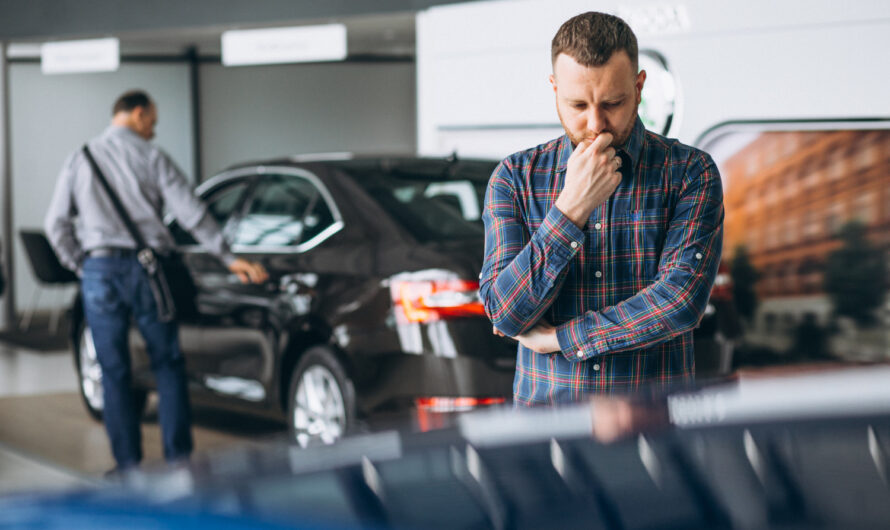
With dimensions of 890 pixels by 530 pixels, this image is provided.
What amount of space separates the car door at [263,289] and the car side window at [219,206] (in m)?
0.24

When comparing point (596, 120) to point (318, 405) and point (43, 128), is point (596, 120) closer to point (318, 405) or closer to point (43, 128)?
point (318, 405)

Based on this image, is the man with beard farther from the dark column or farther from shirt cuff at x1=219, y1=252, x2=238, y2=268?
the dark column

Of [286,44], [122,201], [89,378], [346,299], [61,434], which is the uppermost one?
[286,44]

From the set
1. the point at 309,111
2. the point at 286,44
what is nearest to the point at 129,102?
the point at 286,44

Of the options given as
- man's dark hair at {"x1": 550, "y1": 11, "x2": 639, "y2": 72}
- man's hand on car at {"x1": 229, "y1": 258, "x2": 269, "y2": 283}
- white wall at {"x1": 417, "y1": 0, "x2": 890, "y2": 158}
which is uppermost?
white wall at {"x1": 417, "y1": 0, "x2": 890, "y2": 158}

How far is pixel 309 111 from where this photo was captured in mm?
18312

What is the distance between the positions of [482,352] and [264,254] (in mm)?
1633

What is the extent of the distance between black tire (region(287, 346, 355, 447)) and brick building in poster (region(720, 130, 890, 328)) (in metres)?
3.96

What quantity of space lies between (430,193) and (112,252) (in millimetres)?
1510

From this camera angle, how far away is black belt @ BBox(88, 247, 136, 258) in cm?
575

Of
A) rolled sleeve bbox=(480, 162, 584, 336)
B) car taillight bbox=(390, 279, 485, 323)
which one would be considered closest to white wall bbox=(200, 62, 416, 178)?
car taillight bbox=(390, 279, 485, 323)

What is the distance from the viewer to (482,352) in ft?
16.0

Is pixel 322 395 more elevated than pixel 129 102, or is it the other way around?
pixel 129 102

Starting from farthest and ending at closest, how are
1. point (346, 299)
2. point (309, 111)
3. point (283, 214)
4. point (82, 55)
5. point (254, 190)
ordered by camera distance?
point (309, 111) → point (82, 55) → point (254, 190) → point (283, 214) → point (346, 299)
